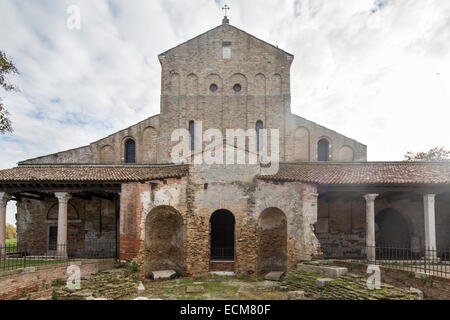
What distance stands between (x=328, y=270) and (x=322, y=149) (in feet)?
30.0

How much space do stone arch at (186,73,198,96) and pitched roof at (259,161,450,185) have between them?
7.11 m

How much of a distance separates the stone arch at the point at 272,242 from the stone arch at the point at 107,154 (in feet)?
33.0

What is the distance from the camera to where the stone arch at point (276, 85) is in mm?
19141

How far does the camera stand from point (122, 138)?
1886 centimetres

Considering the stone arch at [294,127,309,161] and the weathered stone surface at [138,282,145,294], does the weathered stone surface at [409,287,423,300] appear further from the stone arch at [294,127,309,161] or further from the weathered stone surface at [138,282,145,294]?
the stone arch at [294,127,309,161]

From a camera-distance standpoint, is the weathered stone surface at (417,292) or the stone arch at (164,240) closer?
the weathered stone surface at (417,292)

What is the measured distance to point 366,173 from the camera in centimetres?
1500

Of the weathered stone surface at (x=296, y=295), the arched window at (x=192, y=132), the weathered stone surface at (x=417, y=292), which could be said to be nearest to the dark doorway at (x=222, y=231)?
the arched window at (x=192, y=132)

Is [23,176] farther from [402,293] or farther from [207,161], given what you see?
[402,293]

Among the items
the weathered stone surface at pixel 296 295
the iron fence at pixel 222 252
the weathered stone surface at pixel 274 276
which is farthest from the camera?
the iron fence at pixel 222 252

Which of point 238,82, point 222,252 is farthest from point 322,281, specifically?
point 238,82

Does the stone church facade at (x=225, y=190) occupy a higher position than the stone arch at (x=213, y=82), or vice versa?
the stone arch at (x=213, y=82)

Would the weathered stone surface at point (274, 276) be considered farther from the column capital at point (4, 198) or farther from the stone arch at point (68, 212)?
the column capital at point (4, 198)

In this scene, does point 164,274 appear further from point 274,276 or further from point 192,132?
point 192,132
